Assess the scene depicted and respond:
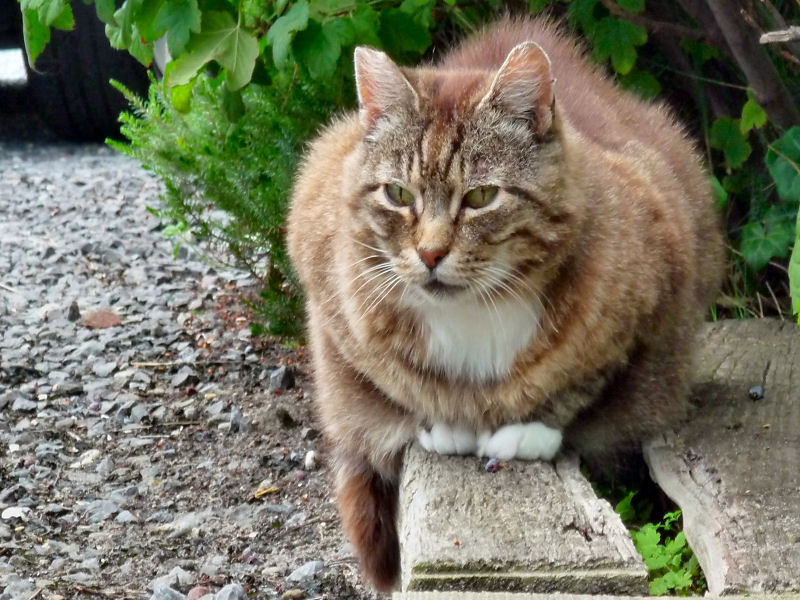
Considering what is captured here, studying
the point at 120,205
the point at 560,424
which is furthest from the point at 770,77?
the point at 120,205

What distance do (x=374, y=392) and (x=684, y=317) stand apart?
85cm

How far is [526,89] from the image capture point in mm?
2482

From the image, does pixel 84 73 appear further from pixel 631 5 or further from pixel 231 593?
pixel 231 593

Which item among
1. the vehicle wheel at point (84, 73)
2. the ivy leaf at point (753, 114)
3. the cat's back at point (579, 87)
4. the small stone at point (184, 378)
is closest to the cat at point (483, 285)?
the cat's back at point (579, 87)

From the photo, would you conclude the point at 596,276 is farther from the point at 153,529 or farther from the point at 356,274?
the point at 153,529

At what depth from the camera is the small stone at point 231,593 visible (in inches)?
107

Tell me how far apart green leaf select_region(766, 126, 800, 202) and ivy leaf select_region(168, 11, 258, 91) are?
1744 millimetres

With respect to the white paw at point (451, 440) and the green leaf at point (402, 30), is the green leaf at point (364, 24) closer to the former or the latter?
the green leaf at point (402, 30)

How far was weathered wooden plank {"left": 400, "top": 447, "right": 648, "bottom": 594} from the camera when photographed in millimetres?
2102

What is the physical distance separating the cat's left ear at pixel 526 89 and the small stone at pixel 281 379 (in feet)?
6.80

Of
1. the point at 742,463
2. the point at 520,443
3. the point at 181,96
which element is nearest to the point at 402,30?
the point at 181,96

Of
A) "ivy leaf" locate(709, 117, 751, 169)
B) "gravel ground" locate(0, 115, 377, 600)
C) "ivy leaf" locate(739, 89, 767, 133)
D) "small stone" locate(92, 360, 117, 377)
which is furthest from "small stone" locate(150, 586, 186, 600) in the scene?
"ivy leaf" locate(709, 117, 751, 169)

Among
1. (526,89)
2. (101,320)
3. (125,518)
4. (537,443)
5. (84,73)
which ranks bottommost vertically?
(84,73)

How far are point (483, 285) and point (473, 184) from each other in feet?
0.75
